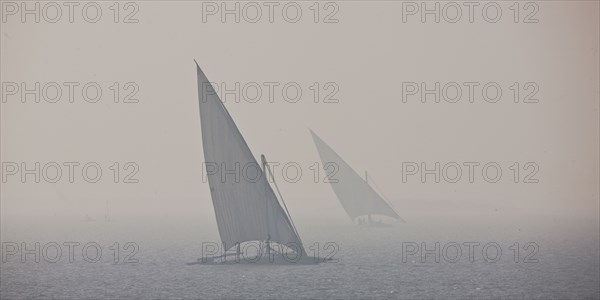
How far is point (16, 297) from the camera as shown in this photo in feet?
152

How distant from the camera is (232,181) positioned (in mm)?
45625

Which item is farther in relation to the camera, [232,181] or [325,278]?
[325,278]

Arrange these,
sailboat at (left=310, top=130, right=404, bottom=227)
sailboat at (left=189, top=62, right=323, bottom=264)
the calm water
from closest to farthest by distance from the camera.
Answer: sailboat at (left=189, top=62, right=323, bottom=264), the calm water, sailboat at (left=310, top=130, right=404, bottom=227)

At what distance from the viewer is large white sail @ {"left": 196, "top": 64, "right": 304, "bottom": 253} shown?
45.2 meters

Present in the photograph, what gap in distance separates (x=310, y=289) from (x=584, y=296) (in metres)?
15.4

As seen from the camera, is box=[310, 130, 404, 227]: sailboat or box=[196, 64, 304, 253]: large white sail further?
box=[310, 130, 404, 227]: sailboat

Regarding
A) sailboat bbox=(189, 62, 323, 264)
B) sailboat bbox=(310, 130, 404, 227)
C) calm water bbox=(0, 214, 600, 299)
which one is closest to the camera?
sailboat bbox=(189, 62, 323, 264)

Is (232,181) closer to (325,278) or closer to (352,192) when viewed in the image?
(325,278)

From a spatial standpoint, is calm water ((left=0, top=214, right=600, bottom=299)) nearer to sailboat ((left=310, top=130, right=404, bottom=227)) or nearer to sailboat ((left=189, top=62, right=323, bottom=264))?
sailboat ((left=189, top=62, right=323, bottom=264))

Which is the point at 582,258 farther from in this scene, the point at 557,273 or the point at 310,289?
the point at 310,289

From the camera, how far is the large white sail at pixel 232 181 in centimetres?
4522

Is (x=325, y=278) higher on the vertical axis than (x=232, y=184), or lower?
lower

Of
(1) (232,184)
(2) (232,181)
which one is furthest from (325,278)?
(2) (232,181)

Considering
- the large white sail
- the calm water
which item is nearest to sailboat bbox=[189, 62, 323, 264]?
the large white sail
